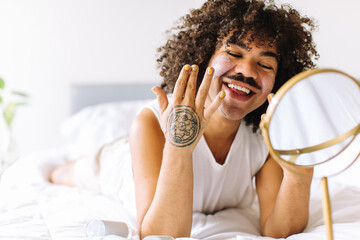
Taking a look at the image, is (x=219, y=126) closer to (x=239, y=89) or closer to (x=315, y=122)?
(x=239, y=89)

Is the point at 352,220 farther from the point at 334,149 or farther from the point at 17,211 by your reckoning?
the point at 17,211

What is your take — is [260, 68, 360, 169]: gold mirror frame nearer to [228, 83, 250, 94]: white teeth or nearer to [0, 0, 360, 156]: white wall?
[228, 83, 250, 94]: white teeth

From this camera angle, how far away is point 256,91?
0.94m

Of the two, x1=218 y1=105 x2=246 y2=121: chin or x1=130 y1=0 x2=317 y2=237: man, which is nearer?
x1=130 y1=0 x2=317 y2=237: man

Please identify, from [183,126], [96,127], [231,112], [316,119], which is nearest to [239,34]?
[231,112]

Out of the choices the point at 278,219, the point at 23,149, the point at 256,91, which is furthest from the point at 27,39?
the point at 278,219

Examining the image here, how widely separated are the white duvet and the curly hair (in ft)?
1.11

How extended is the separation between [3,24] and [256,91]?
6.60 ft

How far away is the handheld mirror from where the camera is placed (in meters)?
0.54

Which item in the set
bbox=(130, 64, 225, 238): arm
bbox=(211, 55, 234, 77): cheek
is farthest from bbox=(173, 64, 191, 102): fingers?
bbox=(211, 55, 234, 77): cheek

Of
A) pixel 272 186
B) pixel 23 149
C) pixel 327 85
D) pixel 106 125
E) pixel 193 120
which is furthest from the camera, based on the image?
pixel 23 149

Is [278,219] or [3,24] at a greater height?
[3,24]

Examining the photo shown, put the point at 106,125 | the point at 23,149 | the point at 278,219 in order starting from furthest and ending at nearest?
the point at 23,149, the point at 106,125, the point at 278,219

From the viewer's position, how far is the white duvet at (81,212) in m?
0.91
